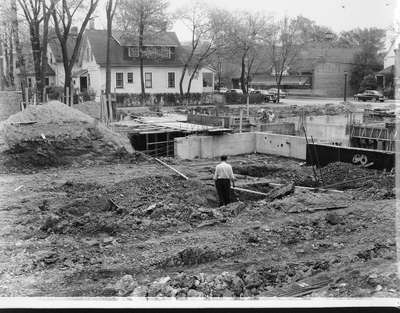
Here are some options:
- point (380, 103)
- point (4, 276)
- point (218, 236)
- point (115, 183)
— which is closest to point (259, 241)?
point (218, 236)

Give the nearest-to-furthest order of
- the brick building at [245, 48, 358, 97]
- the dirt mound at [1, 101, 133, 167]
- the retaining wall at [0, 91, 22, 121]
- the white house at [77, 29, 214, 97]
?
1. the dirt mound at [1, 101, 133, 167]
2. the retaining wall at [0, 91, 22, 121]
3. the brick building at [245, 48, 358, 97]
4. the white house at [77, 29, 214, 97]

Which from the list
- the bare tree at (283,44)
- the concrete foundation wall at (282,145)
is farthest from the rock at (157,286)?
the bare tree at (283,44)

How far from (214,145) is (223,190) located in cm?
1057

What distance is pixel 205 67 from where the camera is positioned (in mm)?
47969

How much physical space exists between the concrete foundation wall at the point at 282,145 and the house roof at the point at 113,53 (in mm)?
24043

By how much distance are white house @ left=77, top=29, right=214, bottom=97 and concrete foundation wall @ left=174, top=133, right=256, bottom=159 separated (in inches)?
887

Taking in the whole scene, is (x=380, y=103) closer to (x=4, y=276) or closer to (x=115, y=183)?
(x=115, y=183)

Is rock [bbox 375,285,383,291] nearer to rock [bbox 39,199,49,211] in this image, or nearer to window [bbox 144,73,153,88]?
rock [bbox 39,199,49,211]

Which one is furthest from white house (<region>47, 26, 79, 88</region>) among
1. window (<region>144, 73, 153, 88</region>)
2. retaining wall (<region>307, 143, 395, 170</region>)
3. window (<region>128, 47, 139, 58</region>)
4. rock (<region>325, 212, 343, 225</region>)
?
rock (<region>325, 212, 343, 225</region>)

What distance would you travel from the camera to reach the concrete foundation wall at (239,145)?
72.3 feet

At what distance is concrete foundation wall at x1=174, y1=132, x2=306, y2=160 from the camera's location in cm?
2205

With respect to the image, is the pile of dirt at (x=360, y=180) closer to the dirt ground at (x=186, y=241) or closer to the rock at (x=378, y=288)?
the dirt ground at (x=186, y=241)

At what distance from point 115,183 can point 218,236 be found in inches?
253

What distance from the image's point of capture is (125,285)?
6.16 m
